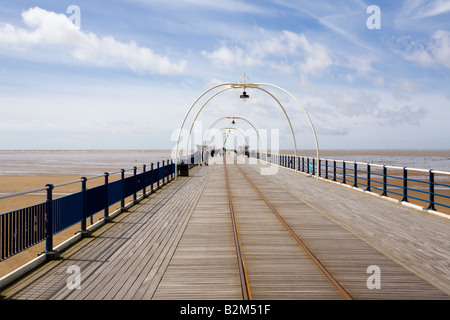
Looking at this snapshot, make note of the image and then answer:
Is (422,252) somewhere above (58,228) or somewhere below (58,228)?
below

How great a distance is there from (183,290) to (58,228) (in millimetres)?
3134

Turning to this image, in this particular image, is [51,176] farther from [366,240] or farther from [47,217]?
[366,240]

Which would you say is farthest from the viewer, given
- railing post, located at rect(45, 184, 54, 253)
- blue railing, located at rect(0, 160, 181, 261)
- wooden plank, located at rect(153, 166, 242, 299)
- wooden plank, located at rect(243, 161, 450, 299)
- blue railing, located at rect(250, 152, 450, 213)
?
blue railing, located at rect(250, 152, 450, 213)

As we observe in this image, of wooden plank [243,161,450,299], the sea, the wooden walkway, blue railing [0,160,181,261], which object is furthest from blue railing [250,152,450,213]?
the sea

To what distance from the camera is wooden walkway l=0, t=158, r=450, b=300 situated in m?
5.05

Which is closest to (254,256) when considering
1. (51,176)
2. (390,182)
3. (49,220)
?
(49,220)

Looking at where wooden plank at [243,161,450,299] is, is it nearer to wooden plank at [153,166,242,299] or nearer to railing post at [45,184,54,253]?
wooden plank at [153,166,242,299]

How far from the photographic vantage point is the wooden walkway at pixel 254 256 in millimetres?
5055

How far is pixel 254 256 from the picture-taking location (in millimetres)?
6605
